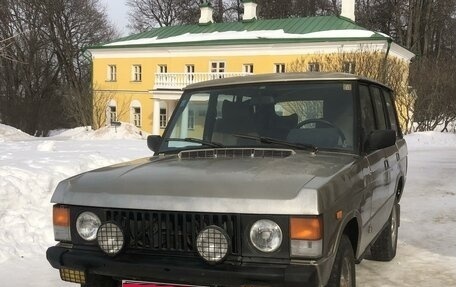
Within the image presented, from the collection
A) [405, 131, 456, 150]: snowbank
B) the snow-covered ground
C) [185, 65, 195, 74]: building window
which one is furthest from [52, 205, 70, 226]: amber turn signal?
[185, 65, 195, 74]: building window

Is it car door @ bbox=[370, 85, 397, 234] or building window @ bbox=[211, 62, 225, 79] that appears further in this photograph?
building window @ bbox=[211, 62, 225, 79]

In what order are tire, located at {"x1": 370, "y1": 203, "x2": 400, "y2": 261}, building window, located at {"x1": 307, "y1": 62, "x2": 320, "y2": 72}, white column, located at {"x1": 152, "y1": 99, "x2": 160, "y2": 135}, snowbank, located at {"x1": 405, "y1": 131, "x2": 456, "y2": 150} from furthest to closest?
white column, located at {"x1": 152, "y1": 99, "x2": 160, "y2": 135} → building window, located at {"x1": 307, "y1": 62, "x2": 320, "y2": 72} → snowbank, located at {"x1": 405, "y1": 131, "x2": 456, "y2": 150} → tire, located at {"x1": 370, "y1": 203, "x2": 400, "y2": 261}

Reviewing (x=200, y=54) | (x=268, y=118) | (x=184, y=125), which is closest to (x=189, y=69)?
(x=200, y=54)

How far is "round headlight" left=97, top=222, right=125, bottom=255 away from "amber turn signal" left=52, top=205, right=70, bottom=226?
13.5 inches

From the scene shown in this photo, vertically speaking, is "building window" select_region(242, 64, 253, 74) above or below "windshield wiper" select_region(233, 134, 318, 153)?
below

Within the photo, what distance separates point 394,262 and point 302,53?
34855 millimetres

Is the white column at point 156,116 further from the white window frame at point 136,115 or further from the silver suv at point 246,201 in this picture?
the silver suv at point 246,201

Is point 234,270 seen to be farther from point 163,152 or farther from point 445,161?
point 445,161

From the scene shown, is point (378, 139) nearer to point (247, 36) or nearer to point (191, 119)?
point (191, 119)

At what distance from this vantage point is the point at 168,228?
3.24 m

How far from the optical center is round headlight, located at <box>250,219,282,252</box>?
308 cm

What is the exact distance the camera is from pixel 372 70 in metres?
28.5

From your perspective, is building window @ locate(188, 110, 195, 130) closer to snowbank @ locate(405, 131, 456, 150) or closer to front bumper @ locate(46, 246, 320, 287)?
front bumper @ locate(46, 246, 320, 287)

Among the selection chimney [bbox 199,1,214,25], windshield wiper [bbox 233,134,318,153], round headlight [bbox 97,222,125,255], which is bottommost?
round headlight [bbox 97,222,125,255]
